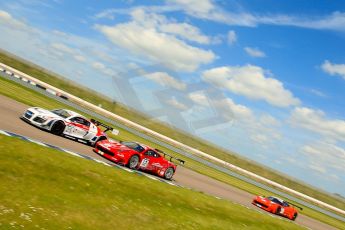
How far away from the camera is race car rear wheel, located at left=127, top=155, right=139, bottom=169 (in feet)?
65.5

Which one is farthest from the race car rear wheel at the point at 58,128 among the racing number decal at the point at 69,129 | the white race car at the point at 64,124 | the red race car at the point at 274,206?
the red race car at the point at 274,206

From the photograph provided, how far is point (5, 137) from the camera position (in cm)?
1374

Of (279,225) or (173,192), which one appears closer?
(173,192)

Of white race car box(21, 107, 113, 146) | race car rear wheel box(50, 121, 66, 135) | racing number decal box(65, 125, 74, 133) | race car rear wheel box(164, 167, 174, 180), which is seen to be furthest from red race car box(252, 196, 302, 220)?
race car rear wheel box(50, 121, 66, 135)

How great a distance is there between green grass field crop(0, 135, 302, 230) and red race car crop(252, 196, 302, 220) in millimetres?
11020

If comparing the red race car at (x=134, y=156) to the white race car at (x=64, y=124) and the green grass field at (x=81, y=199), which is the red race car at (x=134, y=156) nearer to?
the white race car at (x=64, y=124)

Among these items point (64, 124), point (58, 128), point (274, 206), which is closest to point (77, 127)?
point (64, 124)

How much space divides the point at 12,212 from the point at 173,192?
9.35 m

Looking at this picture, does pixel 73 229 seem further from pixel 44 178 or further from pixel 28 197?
pixel 44 178

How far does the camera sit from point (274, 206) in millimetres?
28281

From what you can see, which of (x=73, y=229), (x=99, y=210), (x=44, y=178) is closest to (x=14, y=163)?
(x=44, y=178)

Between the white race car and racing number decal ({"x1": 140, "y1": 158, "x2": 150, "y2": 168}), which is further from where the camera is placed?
racing number decal ({"x1": 140, "y1": 158, "x2": 150, "y2": 168})

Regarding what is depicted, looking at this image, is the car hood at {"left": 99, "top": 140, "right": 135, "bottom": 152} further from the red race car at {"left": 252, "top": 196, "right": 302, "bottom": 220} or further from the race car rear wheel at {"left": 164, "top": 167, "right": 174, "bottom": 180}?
the red race car at {"left": 252, "top": 196, "right": 302, "bottom": 220}

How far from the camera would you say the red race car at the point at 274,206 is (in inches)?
1096
